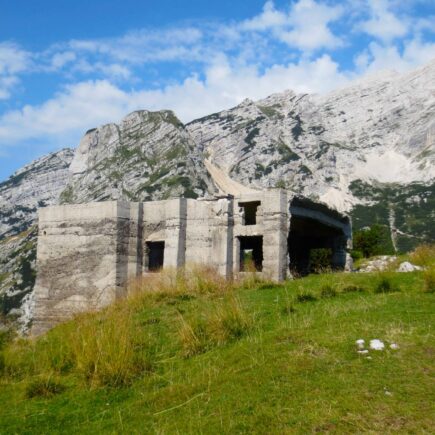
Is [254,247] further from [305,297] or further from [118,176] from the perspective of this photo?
[118,176]

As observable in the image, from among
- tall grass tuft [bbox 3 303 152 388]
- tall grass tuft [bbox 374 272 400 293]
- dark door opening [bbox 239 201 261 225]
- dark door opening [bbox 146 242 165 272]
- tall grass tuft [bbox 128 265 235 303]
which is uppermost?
dark door opening [bbox 239 201 261 225]

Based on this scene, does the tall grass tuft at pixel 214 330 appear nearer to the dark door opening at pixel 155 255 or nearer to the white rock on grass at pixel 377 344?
the white rock on grass at pixel 377 344

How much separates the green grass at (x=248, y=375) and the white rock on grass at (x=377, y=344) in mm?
97

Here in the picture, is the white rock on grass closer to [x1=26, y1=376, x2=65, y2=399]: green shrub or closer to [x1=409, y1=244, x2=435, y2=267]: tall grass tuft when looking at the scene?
[x1=26, y1=376, x2=65, y2=399]: green shrub

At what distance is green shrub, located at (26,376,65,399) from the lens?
6738 millimetres

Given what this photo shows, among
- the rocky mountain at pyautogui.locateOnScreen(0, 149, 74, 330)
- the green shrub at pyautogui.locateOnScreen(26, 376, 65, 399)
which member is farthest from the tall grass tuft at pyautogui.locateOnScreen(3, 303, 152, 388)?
the rocky mountain at pyautogui.locateOnScreen(0, 149, 74, 330)

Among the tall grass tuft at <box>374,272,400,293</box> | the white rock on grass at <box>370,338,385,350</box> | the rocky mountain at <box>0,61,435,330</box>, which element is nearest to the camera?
the white rock on grass at <box>370,338,385,350</box>

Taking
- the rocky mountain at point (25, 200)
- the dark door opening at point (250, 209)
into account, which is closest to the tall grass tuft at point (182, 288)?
the dark door opening at point (250, 209)

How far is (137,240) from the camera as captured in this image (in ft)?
52.6

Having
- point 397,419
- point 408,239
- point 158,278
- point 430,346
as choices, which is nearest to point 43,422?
point 397,419

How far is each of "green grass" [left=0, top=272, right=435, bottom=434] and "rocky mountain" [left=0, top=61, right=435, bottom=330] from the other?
9459 cm

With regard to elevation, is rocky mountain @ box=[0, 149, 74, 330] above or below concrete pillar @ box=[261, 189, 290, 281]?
above

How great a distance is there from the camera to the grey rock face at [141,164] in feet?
356

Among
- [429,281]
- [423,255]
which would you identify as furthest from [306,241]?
[429,281]
